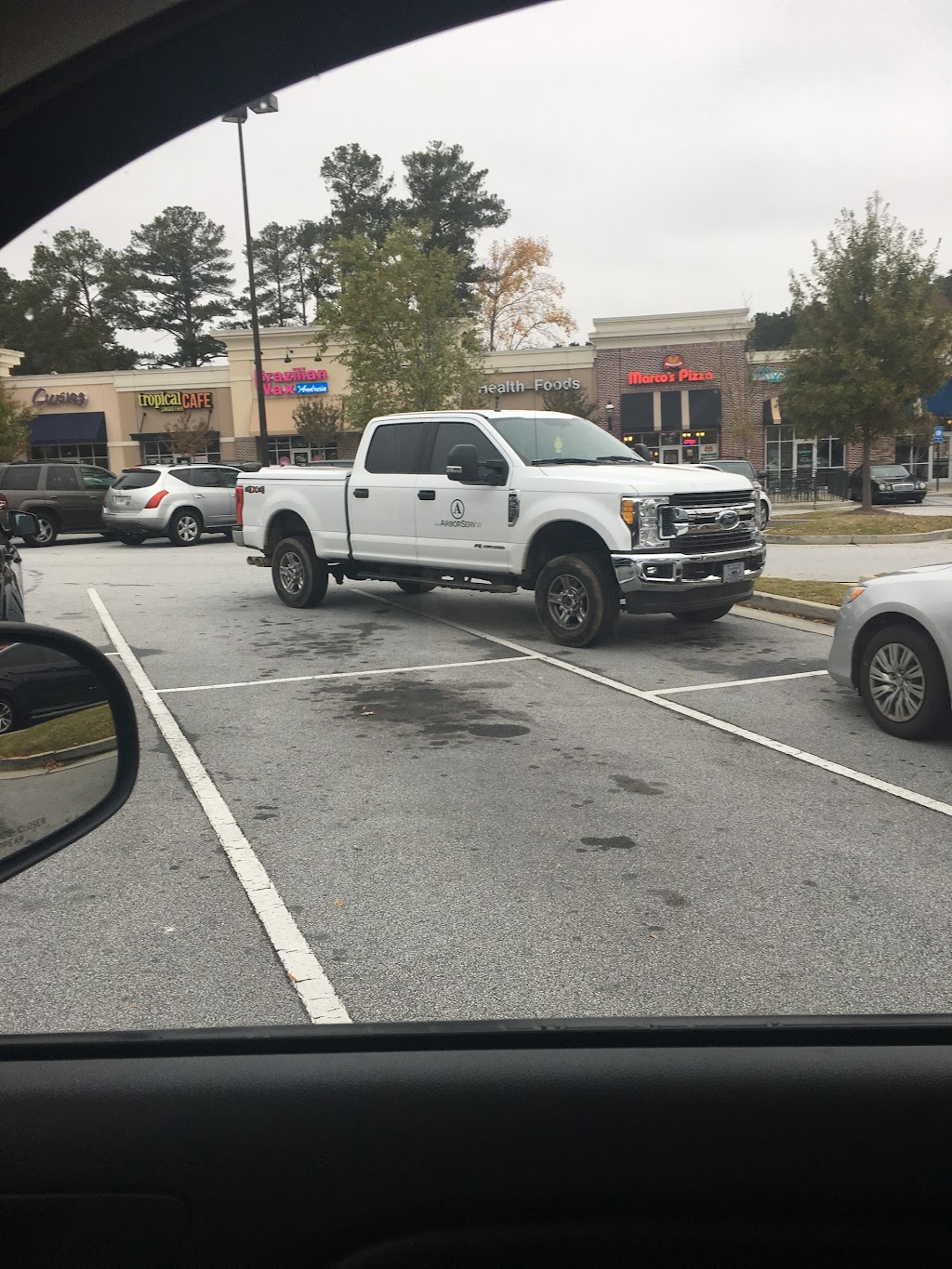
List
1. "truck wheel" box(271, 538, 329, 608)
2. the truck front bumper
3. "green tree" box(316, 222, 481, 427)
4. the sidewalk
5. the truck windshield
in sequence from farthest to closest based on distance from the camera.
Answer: "green tree" box(316, 222, 481, 427) → the sidewalk → "truck wheel" box(271, 538, 329, 608) → the truck windshield → the truck front bumper

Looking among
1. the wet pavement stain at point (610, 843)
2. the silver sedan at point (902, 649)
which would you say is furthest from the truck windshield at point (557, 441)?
the wet pavement stain at point (610, 843)

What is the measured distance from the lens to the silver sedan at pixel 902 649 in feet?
20.9

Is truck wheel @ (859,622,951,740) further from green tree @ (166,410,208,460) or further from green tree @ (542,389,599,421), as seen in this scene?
green tree @ (166,410,208,460)

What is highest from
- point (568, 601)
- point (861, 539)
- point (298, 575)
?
point (298, 575)

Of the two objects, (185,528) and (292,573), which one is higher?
(185,528)

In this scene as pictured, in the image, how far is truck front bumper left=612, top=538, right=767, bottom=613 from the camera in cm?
935

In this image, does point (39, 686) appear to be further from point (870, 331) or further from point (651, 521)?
point (870, 331)

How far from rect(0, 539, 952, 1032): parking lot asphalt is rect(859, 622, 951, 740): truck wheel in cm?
14

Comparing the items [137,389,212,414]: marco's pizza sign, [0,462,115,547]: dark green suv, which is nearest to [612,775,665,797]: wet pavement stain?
[0,462,115,547]: dark green suv

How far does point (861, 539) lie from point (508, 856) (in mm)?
16665

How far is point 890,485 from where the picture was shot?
35.2 meters

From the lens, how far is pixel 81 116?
6.74 feet

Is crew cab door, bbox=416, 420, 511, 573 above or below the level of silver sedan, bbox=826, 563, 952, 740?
above

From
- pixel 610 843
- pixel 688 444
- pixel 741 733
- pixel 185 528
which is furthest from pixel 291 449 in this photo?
pixel 610 843
